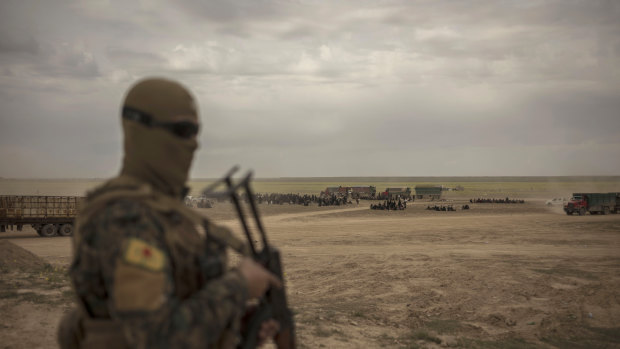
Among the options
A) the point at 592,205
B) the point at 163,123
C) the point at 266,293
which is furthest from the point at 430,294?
the point at 592,205

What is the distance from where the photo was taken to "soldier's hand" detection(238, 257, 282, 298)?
79.4 inches

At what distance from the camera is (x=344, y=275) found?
13.6 metres

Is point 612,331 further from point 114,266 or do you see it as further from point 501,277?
Answer: point 114,266

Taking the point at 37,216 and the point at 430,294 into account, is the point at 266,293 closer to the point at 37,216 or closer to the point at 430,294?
the point at 430,294

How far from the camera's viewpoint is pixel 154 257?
1735 mm

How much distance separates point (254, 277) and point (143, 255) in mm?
511

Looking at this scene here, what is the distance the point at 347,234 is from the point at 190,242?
23.2 metres

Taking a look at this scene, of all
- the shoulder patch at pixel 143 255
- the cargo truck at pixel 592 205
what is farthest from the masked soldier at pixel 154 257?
the cargo truck at pixel 592 205

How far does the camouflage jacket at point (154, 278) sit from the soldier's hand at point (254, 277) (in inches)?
1.7

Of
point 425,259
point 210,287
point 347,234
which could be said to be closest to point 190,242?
point 210,287

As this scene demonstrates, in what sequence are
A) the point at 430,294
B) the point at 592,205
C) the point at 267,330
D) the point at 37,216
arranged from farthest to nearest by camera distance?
the point at 592,205 < the point at 37,216 < the point at 430,294 < the point at 267,330

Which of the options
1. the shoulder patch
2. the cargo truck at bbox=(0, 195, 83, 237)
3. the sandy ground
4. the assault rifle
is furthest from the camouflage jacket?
the cargo truck at bbox=(0, 195, 83, 237)

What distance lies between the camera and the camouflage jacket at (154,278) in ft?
5.57

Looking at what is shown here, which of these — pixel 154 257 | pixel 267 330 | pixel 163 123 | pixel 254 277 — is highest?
pixel 163 123
